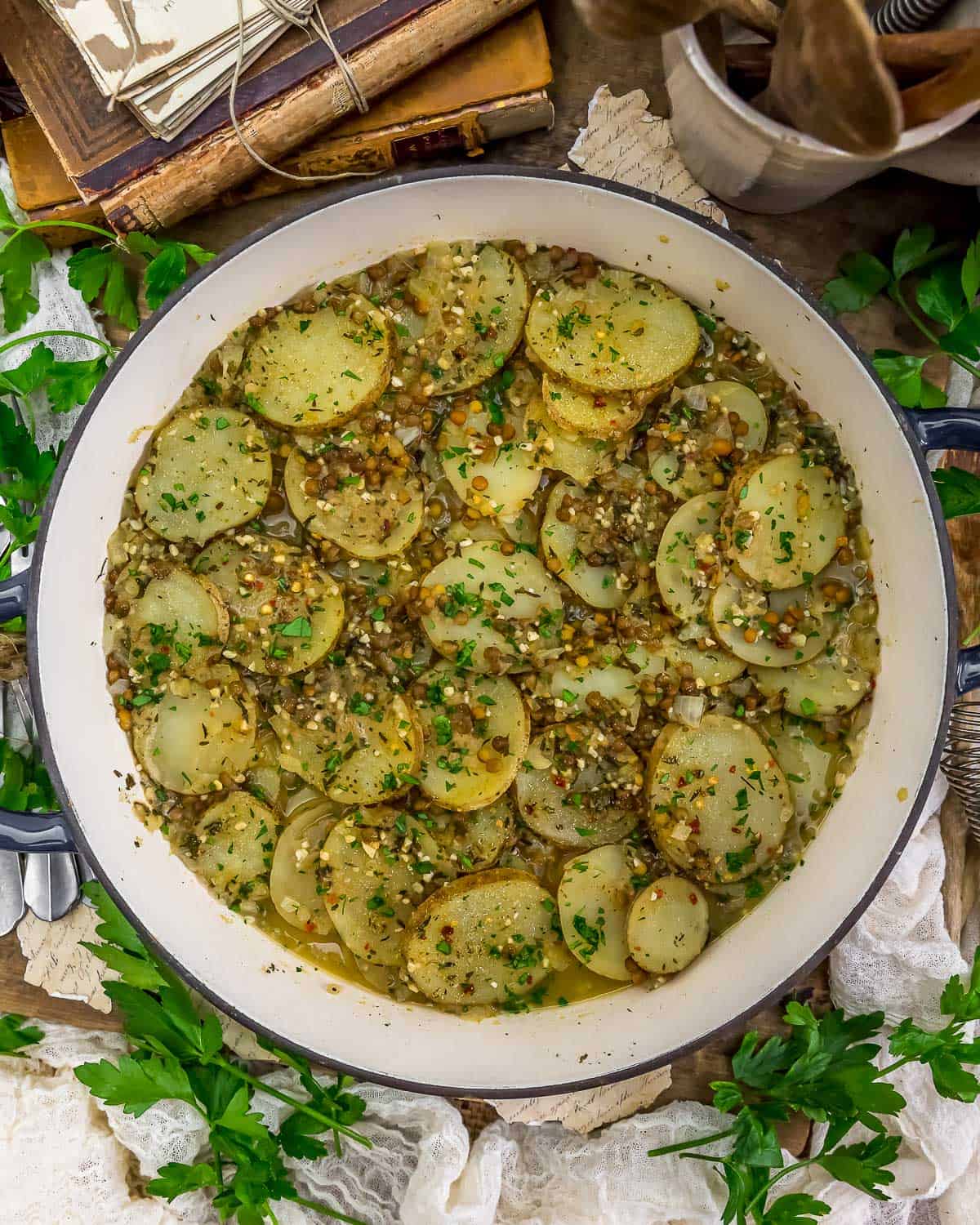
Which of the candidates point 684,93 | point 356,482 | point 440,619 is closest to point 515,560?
point 440,619

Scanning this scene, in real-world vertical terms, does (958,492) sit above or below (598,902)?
above

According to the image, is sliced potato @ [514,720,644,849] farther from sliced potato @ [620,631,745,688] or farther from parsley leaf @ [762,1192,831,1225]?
parsley leaf @ [762,1192,831,1225]

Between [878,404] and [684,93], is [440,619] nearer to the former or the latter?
[878,404]

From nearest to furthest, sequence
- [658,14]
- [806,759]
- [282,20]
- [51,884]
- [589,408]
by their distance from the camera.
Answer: [658,14], [282,20], [589,408], [806,759], [51,884]

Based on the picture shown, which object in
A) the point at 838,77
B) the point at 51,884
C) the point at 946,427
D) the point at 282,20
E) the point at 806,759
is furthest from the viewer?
the point at 51,884

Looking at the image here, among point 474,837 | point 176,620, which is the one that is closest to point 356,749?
point 474,837

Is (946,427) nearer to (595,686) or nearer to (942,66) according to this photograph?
(942,66)

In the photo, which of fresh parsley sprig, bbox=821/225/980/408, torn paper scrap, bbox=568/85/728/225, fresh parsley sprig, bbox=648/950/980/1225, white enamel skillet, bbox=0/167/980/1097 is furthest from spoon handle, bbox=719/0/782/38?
fresh parsley sprig, bbox=648/950/980/1225

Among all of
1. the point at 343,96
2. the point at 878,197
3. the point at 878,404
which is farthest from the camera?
the point at 878,197
